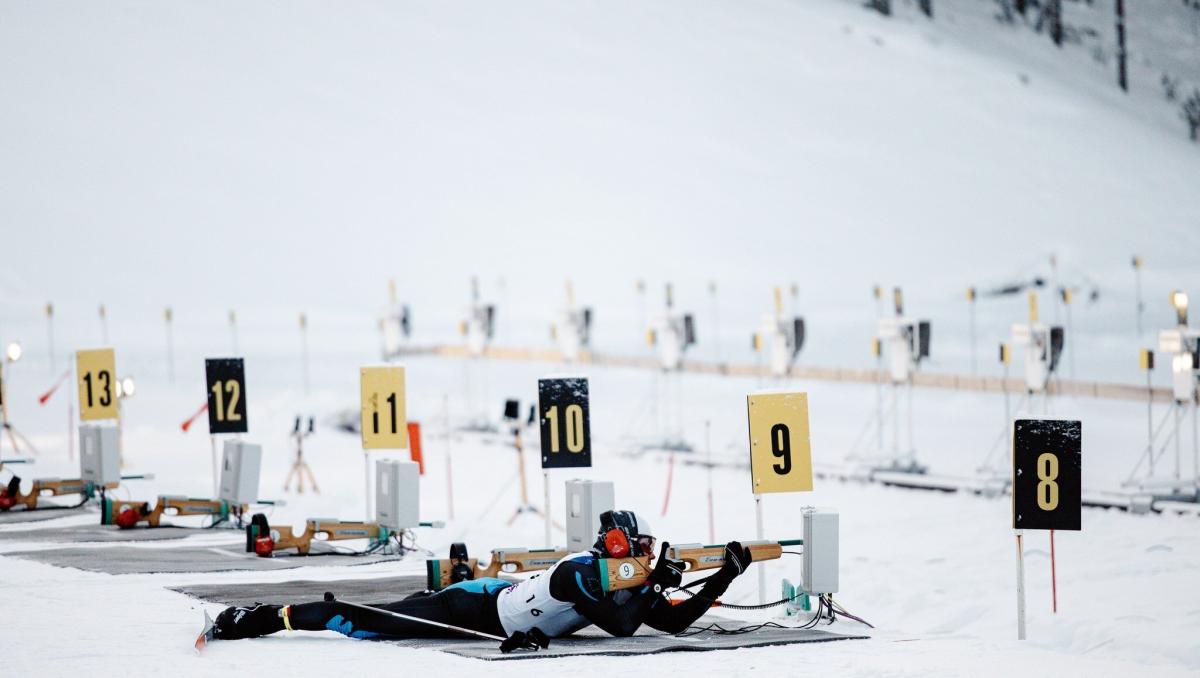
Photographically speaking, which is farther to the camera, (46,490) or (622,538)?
(46,490)

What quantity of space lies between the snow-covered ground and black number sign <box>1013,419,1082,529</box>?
9.45 metres

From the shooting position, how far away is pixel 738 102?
54.2 m

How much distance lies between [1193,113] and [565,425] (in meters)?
50.9

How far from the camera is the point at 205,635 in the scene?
788cm

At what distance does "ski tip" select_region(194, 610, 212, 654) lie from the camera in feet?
25.0

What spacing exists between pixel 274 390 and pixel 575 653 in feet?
69.4

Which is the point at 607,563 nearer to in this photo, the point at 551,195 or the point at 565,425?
the point at 565,425

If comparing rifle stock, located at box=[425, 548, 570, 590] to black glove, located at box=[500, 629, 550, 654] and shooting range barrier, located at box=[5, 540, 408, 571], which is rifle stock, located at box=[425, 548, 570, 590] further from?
shooting range barrier, located at box=[5, 540, 408, 571]

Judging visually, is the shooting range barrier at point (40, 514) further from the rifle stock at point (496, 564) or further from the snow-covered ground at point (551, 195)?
the rifle stock at point (496, 564)

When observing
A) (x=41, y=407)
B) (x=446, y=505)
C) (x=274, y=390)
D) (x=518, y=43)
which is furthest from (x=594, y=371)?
(x=518, y=43)

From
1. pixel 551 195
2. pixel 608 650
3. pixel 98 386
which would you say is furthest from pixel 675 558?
pixel 551 195

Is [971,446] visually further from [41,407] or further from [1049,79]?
[1049,79]

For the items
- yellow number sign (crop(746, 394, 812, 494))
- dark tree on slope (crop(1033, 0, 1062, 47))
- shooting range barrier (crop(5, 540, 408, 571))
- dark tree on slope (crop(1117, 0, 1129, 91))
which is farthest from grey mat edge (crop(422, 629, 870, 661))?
dark tree on slope (crop(1033, 0, 1062, 47))

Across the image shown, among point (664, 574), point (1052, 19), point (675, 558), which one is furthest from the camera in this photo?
point (1052, 19)
